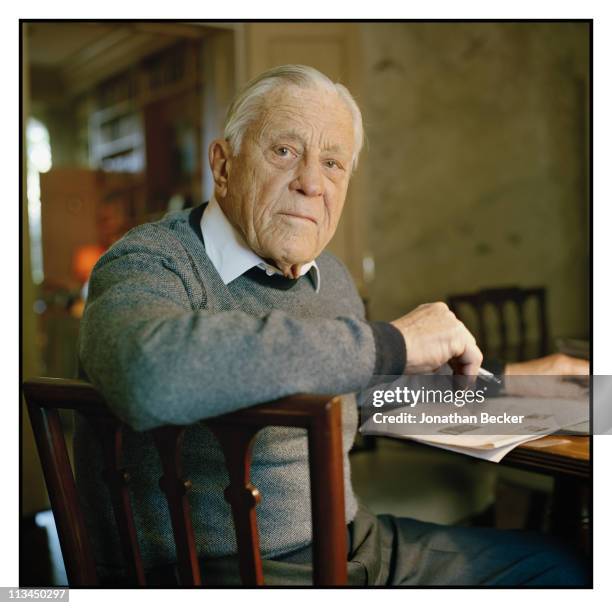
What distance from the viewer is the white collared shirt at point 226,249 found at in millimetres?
990

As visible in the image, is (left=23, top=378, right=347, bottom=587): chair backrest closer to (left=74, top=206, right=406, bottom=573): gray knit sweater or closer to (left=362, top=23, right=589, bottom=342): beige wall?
(left=74, top=206, right=406, bottom=573): gray knit sweater

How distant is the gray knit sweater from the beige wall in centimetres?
213

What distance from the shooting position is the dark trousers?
2.88ft

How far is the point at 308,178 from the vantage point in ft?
3.21

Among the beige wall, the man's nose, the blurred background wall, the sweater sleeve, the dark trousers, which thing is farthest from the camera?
the beige wall

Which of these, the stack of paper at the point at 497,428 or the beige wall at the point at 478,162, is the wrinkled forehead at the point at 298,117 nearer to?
the stack of paper at the point at 497,428

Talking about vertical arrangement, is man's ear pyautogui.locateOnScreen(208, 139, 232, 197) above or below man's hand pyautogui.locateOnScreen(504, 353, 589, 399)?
above

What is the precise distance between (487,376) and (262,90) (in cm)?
54

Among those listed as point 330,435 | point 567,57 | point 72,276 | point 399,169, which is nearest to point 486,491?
point 330,435

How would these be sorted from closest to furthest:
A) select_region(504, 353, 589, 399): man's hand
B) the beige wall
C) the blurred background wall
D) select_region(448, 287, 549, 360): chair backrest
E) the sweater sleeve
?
the sweater sleeve, select_region(504, 353, 589, 399): man's hand, select_region(448, 287, 549, 360): chair backrest, the blurred background wall, the beige wall

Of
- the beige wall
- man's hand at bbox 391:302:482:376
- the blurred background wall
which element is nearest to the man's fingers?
man's hand at bbox 391:302:482:376

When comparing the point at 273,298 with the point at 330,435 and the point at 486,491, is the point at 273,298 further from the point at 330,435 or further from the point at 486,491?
the point at 486,491

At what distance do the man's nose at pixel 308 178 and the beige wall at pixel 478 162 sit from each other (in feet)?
6.77

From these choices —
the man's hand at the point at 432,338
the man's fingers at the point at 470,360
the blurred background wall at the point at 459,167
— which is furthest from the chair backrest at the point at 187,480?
the blurred background wall at the point at 459,167
